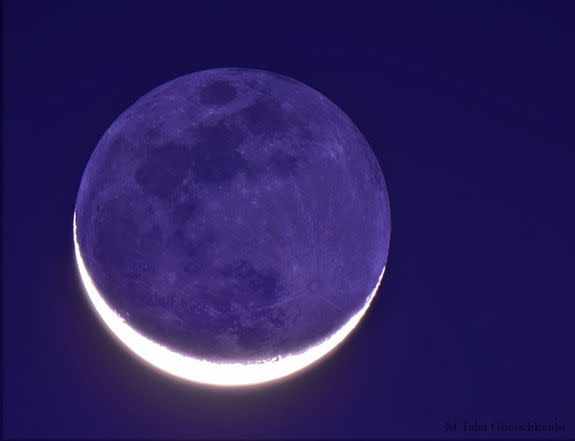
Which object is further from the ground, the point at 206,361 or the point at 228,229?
the point at 228,229

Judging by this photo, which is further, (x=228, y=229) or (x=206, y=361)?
(x=206, y=361)

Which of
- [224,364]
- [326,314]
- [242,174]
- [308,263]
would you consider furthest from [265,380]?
[242,174]

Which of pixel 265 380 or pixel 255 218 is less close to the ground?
pixel 255 218

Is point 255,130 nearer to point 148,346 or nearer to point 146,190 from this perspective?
point 146,190

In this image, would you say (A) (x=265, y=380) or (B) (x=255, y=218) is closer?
(B) (x=255, y=218)

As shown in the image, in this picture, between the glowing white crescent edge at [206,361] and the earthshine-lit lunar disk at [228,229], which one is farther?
the glowing white crescent edge at [206,361]
